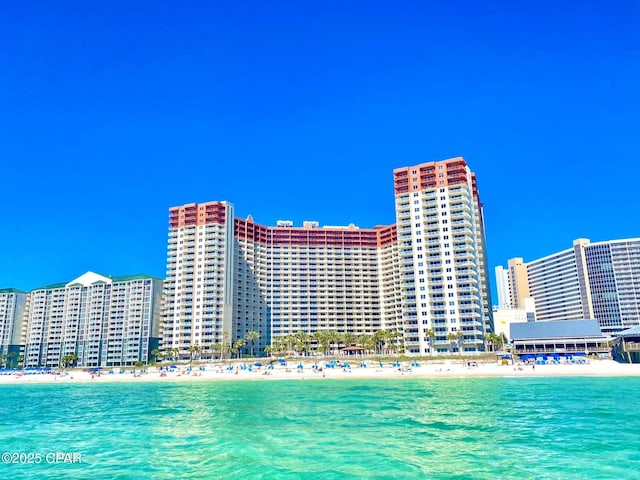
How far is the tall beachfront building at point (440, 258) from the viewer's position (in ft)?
464

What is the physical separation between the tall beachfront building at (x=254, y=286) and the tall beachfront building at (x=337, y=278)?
383 mm

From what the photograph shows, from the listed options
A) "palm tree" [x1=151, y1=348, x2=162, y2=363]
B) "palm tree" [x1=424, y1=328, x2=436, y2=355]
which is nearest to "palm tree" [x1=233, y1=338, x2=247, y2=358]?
"palm tree" [x1=151, y1=348, x2=162, y2=363]

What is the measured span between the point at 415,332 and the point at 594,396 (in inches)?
3651

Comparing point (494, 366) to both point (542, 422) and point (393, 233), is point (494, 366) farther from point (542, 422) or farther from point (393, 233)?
point (393, 233)

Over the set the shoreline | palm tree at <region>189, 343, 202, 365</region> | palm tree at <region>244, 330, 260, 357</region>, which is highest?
palm tree at <region>244, 330, 260, 357</region>

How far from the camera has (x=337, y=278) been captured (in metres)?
198

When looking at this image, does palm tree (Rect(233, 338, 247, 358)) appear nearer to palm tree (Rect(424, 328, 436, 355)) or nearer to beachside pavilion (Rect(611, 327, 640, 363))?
palm tree (Rect(424, 328, 436, 355))

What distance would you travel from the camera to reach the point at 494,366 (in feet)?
360

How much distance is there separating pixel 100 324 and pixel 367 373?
405 feet

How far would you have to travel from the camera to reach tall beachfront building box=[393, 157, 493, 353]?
142 meters

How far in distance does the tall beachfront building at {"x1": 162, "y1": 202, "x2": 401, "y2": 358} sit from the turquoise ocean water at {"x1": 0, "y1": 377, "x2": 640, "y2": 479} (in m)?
113

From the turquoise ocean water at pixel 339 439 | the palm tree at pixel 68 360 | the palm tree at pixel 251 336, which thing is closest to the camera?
the turquoise ocean water at pixel 339 439

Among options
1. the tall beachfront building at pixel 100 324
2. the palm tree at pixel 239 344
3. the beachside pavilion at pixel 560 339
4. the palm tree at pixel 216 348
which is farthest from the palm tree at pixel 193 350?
the beachside pavilion at pixel 560 339

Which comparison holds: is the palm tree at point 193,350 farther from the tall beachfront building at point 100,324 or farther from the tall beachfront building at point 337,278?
the tall beachfront building at point 100,324
